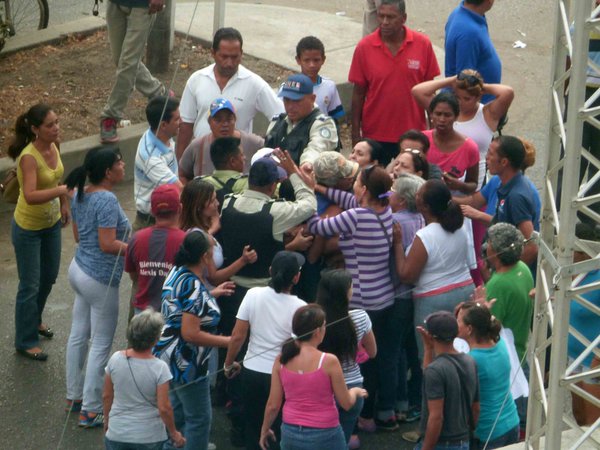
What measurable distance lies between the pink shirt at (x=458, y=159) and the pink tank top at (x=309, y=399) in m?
2.51

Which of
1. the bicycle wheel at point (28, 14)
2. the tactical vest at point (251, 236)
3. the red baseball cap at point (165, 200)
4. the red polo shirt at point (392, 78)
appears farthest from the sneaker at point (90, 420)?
the bicycle wheel at point (28, 14)

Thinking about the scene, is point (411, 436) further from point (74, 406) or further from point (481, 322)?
point (74, 406)

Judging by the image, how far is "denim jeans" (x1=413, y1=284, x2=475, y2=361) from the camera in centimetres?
715

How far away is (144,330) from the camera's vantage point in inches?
245

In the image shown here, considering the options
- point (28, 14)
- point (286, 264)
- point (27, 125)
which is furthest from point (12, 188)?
point (28, 14)

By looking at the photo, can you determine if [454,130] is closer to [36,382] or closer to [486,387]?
[486,387]

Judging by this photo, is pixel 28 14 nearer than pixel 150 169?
No

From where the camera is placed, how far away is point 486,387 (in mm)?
6520

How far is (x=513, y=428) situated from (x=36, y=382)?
10.1ft

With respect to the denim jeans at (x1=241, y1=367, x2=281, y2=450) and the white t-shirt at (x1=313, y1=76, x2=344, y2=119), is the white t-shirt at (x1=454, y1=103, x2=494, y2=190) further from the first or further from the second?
the denim jeans at (x1=241, y1=367, x2=281, y2=450)

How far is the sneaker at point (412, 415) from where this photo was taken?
7520 millimetres

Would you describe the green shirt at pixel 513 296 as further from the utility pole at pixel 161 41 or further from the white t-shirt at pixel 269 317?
the utility pole at pixel 161 41

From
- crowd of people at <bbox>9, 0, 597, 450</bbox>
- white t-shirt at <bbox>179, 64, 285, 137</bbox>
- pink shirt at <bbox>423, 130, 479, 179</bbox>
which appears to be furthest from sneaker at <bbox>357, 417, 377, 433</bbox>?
white t-shirt at <bbox>179, 64, 285, 137</bbox>

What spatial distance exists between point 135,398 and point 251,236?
4.10ft
